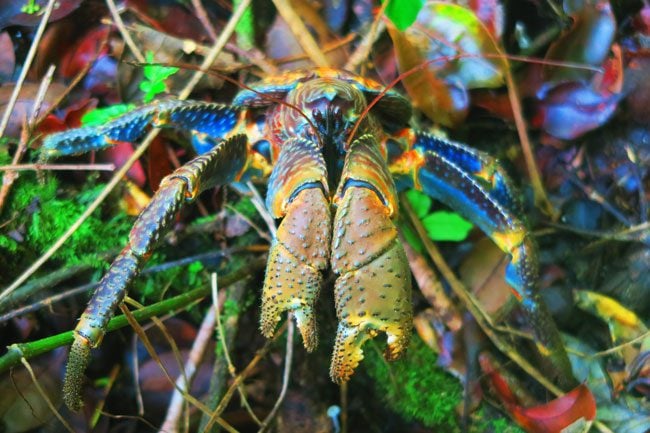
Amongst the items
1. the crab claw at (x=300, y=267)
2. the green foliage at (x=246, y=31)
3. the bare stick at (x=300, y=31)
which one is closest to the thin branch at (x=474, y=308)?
the bare stick at (x=300, y=31)

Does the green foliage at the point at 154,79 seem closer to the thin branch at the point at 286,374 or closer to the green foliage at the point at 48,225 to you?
the green foliage at the point at 48,225

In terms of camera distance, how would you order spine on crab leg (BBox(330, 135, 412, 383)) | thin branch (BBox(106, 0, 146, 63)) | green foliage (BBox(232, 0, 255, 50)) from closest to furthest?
spine on crab leg (BBox(330, 135, 412, 383)) < thin branch (BBox(106, 0, 146, 63)) < green foliage (BBox(232, 0, 255, 50))

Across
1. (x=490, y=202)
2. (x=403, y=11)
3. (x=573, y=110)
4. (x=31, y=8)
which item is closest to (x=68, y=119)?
(x=31, y=8)

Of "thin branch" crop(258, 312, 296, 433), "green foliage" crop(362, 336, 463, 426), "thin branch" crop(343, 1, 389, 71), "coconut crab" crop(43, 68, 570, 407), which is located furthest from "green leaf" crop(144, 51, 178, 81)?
"green foliage" crop(362, 336, 463, 426)

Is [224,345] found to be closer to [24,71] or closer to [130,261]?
[130,261]

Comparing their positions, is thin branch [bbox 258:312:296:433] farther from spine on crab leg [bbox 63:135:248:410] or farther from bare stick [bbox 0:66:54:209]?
bare stick [bbox 0:66:54:209]
